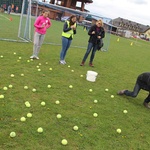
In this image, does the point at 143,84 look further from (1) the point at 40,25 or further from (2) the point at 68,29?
(1) the point at 40,25

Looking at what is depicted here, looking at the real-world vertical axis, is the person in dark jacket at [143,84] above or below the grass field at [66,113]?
above

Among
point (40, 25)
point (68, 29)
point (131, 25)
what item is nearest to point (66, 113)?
point (68, 29)

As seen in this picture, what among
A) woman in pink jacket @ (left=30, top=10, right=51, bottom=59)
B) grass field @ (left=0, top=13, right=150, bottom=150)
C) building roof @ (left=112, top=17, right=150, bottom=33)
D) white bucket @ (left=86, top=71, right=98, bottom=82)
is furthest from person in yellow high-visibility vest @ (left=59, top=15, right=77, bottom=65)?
building roof @ (left=112, top=17, right=150, bottom=33)

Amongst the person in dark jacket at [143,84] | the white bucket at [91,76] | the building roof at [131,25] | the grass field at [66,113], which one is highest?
the building roof at [131,25]

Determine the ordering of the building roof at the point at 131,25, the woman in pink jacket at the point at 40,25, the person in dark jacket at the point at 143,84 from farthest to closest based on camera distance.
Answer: the building roof at the point at 131,25 < the woman in pink jacket at the point at 40,25 < the person in dark jacket at the point at 143,84

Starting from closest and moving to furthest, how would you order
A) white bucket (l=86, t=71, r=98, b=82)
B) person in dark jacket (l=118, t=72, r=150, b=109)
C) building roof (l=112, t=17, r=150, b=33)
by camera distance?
person in dark jacket (l=118, t=72, r=150, b=109)
white bucket (l=86, t=71, r=98, b=82)
building roof (l=112, t=17, r=150, b=33)

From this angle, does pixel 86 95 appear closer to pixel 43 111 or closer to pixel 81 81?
pixel 81 81

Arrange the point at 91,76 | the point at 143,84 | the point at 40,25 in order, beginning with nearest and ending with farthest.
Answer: the point at 143,84 → the point at 91,76 → the point at 40,25

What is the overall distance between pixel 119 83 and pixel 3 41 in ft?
22.5

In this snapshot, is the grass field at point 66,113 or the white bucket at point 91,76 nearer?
the grass field at point 66,113

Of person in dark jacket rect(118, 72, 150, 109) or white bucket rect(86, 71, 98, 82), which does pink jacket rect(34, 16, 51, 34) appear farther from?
person in dark jacket rect(118, 72, 150, 109)

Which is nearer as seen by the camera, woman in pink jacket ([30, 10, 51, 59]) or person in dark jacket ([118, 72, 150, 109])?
person in dark jacket ([118, 72, 150, 109])

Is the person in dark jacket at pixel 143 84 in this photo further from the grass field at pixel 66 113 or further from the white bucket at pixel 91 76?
the white bucket at pixel 91 76

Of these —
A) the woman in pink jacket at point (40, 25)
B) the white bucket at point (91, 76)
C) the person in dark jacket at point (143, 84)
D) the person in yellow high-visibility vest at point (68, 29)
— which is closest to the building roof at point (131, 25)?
the person in yellow high-visibility vest at point (68, 29)
